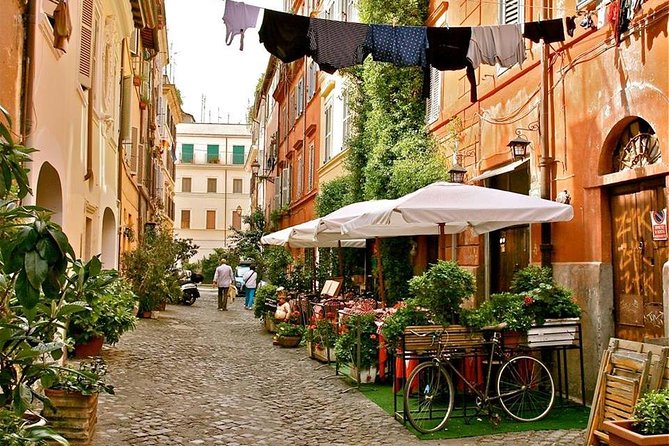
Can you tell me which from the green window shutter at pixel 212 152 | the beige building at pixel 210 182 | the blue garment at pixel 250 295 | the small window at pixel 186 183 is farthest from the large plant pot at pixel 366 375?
the green window shutter at pixel 212 152

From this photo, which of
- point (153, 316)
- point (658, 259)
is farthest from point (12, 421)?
point (153, 316)

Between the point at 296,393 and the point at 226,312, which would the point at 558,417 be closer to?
the point at 296,393

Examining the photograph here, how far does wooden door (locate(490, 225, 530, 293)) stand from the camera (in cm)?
1027

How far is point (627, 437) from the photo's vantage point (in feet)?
15.7

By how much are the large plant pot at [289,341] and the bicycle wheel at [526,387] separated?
6.76m

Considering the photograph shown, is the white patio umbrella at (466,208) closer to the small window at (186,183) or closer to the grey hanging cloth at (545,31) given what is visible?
the grey hanging cloth at (545,31)

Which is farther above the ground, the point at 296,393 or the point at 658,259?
the point at 658,259

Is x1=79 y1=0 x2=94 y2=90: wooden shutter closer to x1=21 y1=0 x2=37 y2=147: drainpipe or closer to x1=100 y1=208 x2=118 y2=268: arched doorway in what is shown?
x1=21 y1=0 x2=37 y2=147: drainpipe

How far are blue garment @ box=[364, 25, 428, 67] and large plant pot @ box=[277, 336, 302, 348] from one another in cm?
662

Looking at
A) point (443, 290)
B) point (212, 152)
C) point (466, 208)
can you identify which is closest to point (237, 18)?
point (466, 208)

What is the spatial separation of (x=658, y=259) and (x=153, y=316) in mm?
14711

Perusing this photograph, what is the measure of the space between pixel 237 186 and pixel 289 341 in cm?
5359

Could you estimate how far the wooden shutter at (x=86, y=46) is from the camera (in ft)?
35.9

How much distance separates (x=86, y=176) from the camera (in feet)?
37.8
